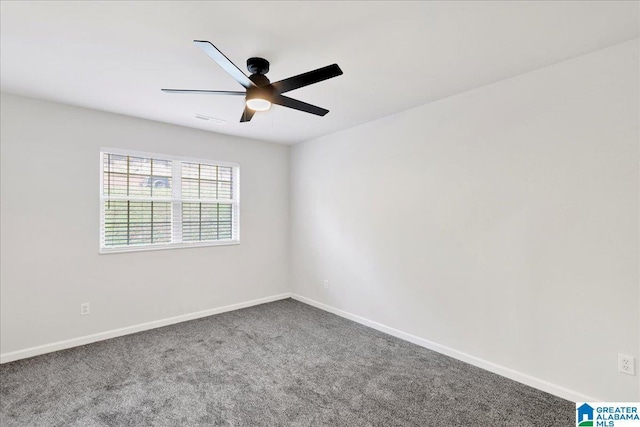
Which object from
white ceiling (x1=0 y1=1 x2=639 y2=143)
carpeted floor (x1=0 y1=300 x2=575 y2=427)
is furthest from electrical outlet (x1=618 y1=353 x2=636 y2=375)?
white ceiling (x1=0 y1=1 x2=639 y2=143)

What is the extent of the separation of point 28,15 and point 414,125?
3.21 m

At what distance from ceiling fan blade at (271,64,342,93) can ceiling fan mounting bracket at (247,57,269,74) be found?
33 cm

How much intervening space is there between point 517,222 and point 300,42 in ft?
7.47

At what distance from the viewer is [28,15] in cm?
183

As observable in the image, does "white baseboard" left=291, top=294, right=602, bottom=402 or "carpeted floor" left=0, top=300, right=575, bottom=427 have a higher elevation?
"white baseboard" left=291, top=294, right=602, bottom=402

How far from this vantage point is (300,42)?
212cm

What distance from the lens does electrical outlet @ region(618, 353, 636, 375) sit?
2078mm

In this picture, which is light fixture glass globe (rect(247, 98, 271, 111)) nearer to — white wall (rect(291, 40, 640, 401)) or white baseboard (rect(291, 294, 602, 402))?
white wall (rect(291, 40, 640, 401))

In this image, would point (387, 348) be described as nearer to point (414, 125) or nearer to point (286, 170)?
point (414, 125)

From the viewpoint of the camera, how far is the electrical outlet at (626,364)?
2.08 m

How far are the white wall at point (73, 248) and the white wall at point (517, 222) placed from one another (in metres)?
2.26

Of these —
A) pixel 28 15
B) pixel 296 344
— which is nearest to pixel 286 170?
pixel 296 344

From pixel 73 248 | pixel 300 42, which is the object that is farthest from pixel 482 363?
pixel 73 248

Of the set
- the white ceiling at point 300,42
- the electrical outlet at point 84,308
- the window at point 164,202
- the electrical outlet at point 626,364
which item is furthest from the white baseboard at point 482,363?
the electrical outlet at point 84,308
